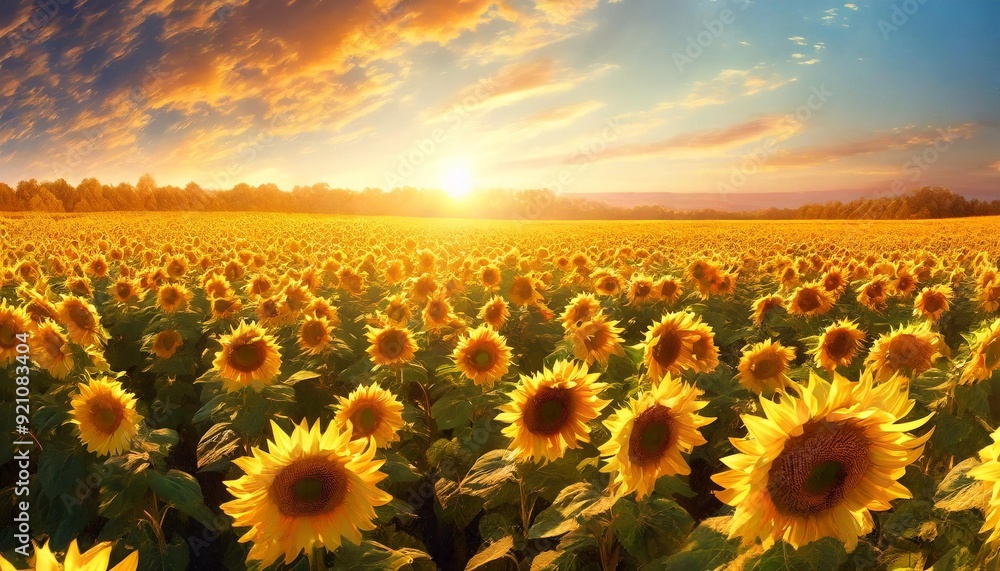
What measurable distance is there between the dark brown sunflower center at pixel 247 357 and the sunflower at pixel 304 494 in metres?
2.91

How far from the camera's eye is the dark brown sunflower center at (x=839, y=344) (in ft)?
18.5

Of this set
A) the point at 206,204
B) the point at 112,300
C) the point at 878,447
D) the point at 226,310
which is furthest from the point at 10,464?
the point at 206,204

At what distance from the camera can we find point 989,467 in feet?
5.42

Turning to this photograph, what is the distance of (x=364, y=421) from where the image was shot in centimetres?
443

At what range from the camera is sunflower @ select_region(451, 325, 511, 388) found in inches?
207

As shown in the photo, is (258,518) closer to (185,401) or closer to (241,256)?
(185,401)

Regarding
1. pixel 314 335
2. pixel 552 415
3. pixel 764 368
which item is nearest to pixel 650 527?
pixel 552 415

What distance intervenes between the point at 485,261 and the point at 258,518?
9.57 m

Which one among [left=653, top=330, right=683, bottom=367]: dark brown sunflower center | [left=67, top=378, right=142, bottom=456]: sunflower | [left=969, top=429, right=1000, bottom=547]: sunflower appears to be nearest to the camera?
[left=969, top=429, right=1000, bottom=547]: sunflower

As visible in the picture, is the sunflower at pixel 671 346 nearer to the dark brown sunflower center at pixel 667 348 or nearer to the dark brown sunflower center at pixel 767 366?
the dark brown sunflower center at pixel 667 348

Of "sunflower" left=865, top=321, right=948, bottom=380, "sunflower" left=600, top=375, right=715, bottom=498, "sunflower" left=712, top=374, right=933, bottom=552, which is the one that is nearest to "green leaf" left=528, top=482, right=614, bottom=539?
"sunflower" left=600, top=375, right=715, bottom=498

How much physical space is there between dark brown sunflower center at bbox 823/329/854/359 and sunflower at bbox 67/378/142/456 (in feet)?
21.0

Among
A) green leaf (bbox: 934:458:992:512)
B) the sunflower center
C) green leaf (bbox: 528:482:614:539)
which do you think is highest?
the sunflower center

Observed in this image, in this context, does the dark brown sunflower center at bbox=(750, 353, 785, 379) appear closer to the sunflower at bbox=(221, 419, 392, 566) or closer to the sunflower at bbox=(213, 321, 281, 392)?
the sunflower at bbox=(221, 419, 392, 566)
